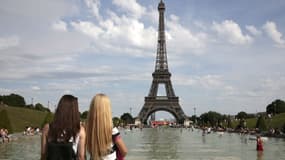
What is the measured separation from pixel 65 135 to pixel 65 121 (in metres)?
0.14

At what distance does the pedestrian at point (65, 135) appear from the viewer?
4258 millimetres

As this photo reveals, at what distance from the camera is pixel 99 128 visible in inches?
171

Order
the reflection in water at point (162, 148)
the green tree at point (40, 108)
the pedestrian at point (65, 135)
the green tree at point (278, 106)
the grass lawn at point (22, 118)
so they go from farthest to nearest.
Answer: the green tree at point (40, 108) < the green tree at point (278, 106) < the grass lawn at point (22, 118) < the reflection in water at point (162, 148) < the pedestrian at point (65, 135)

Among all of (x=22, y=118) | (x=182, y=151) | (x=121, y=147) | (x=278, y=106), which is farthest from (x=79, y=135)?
(x=278, y=106)

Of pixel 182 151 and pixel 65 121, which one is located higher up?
pixel 65 121

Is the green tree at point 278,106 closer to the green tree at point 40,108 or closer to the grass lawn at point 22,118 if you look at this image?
the green tree at point 40,108

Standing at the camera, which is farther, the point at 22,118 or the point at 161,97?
the point at 161,97

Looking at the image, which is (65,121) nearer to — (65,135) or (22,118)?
(65,135)

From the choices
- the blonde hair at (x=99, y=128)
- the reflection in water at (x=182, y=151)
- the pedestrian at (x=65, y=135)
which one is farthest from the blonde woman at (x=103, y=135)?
the reflection in water at (x=182, y=151)

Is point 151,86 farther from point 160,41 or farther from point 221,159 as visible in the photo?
point 221,159

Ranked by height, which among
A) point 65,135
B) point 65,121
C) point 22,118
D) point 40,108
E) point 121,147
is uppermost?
point 40,108

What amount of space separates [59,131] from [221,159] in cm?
1580

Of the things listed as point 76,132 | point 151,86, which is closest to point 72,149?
point 76,132

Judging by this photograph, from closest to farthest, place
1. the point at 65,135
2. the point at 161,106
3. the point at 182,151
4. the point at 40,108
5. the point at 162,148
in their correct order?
1. the point at 65,135
2. the point at 182,151
3. the point at 162,148
4. the point at 161,106
5. the point at 40,108
